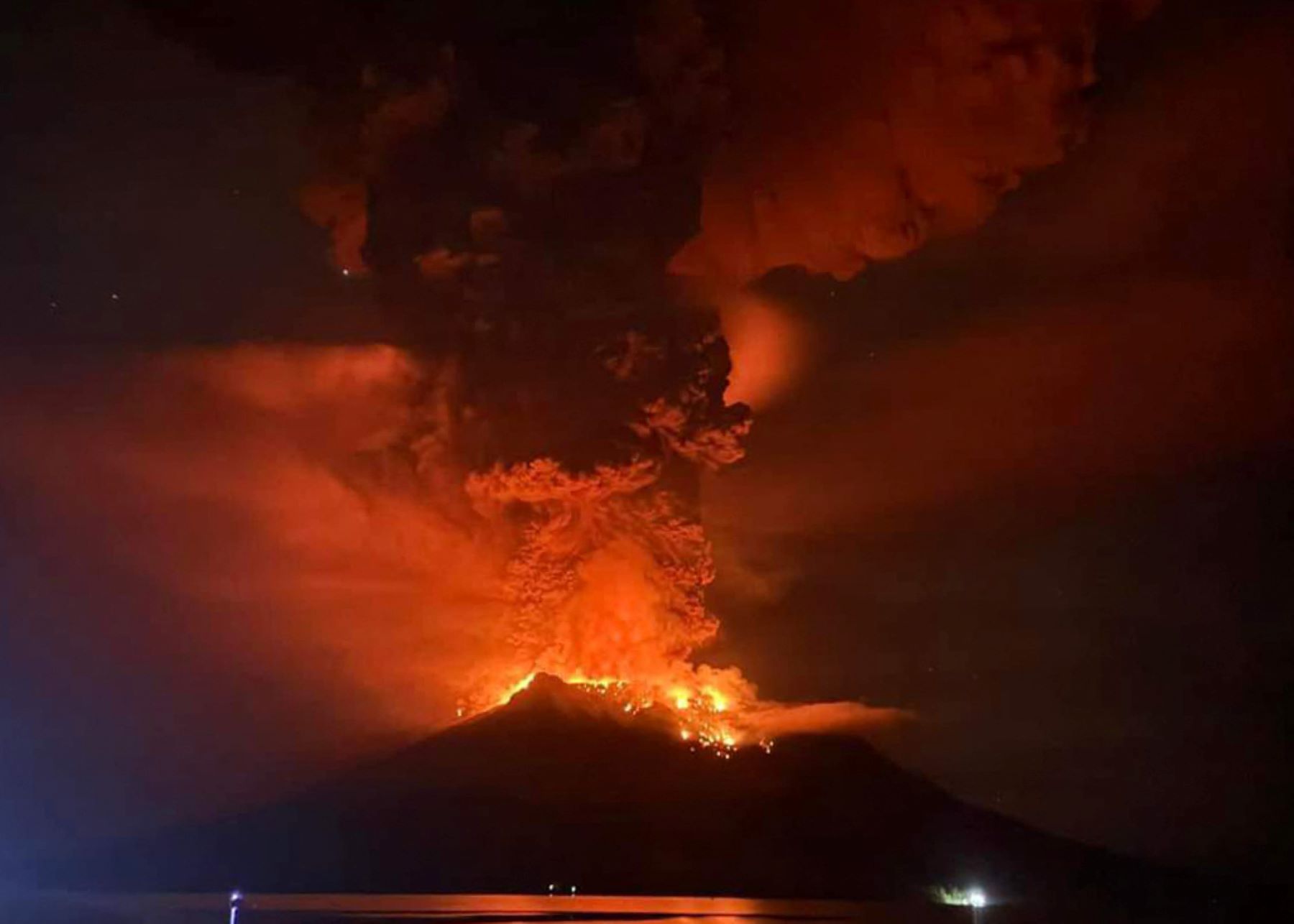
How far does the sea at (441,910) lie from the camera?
30.6 metres

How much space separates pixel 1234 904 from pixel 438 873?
39996 mm

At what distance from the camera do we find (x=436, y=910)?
3869cm

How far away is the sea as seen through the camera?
30.6 metres

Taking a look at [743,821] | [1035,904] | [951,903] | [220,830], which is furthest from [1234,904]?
[220,830]

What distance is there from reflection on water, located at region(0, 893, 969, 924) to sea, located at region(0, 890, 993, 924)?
0.04m

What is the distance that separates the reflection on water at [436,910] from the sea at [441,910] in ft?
0.13

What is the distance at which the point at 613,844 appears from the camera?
6425 cm

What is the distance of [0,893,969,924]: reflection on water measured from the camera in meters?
30.6

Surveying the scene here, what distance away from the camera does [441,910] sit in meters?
38.8

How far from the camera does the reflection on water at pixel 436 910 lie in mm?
30562

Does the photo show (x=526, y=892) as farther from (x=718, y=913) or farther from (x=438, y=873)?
(x=718, y=913)

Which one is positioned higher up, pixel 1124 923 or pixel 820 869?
pixel 820 869

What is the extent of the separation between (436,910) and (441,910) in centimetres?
14

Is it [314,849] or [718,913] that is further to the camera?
[314,849]
